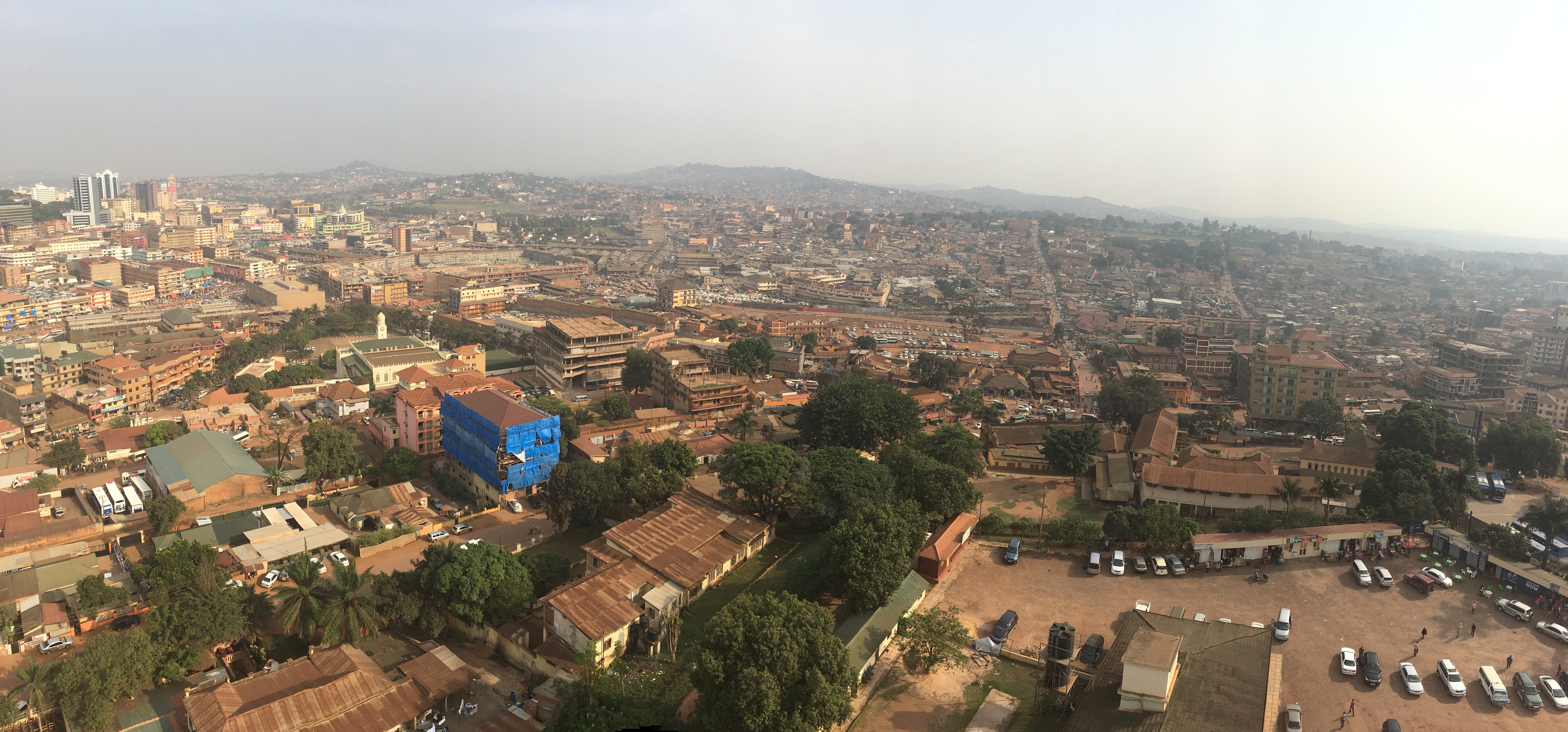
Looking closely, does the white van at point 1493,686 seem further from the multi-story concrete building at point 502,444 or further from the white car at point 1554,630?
the multi-story concrete building at point 502,444

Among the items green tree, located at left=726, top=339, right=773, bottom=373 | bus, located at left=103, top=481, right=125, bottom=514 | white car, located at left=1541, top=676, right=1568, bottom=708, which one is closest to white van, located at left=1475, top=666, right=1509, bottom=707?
white car, located at left=1541, top=676, right=1568, bottom=708

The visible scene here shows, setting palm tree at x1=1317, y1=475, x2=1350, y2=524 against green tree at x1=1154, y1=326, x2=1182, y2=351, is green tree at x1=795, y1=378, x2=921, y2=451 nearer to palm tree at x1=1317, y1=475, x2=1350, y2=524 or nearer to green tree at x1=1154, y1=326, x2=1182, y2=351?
palm tree at x1=1317, y1=475, x2=1350, y2=524

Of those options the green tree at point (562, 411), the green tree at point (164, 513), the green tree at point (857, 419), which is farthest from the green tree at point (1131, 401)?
the green tree at point (164, 513)

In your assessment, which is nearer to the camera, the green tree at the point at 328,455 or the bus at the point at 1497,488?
the bus at the point at 1497,488

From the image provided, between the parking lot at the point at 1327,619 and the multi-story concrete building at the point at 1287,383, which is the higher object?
the multi-story concrete building at the point at 1287,383

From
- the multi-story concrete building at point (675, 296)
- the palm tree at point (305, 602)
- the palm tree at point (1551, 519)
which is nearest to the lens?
the palm tree at point (305, 602)

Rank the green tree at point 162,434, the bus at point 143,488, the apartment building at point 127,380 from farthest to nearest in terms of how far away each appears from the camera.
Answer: the apartment building at point 127,380 → the green tree at point 162,434 → the bus at point 143,488

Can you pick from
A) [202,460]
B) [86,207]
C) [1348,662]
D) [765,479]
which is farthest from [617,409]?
[86,207]

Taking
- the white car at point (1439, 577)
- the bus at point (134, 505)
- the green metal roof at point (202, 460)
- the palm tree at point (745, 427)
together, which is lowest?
the bus at point (134, 505)
